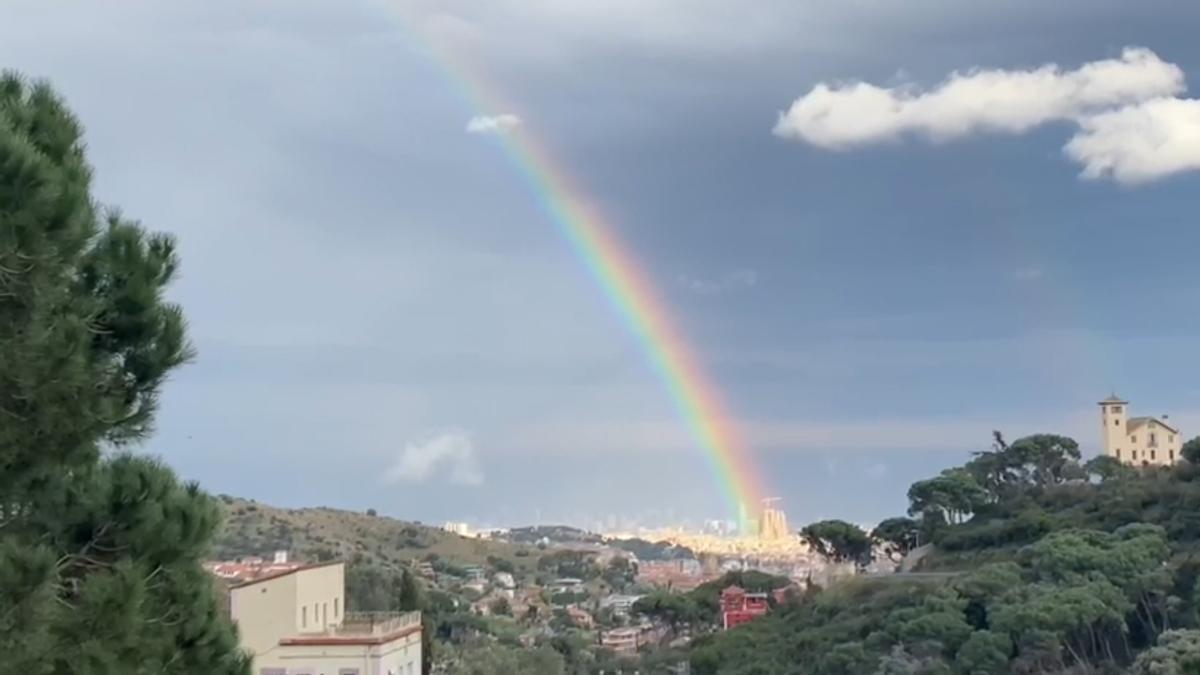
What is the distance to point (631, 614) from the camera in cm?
5266

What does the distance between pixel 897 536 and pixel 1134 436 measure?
20662 mm

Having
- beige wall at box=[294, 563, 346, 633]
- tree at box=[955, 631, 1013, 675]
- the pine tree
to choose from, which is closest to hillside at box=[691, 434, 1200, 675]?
tree at box=[955, 631, 1013, 675]

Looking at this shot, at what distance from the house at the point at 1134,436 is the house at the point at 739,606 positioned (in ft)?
79.6

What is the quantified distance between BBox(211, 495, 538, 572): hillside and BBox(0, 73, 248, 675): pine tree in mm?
44554

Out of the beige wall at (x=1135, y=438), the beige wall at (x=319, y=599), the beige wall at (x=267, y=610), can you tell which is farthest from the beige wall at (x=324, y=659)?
the beige wall at (x=1135, y=438)

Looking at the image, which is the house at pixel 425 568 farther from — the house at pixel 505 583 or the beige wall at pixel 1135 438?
the beige wall at pixel 1135 438

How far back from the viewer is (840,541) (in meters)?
50.6

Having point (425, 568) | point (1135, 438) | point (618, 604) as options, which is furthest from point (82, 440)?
point (1135, 438)

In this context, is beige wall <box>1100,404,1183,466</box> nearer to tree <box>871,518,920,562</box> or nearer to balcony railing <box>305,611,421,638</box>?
tree <box>871,518,920,562</box>

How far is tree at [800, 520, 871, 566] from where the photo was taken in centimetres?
5041

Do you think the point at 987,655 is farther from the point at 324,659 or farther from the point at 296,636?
the point at 296,636

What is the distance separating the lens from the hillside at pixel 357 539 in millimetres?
55394

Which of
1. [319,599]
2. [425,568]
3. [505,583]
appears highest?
[425,568]

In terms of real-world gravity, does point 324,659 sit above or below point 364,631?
below
